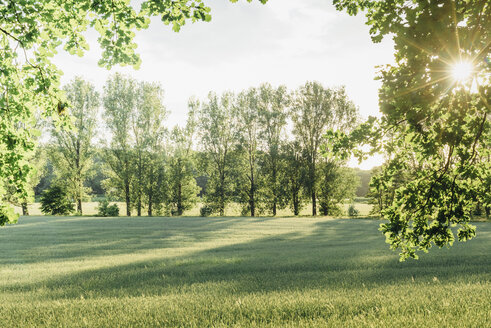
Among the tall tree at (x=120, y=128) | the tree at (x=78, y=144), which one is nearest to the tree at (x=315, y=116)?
the tall tree at (x=120, y=128)

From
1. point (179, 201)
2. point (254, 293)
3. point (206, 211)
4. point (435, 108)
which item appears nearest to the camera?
point (435, 108)

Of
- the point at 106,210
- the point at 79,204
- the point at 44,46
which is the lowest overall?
the point at 106,210

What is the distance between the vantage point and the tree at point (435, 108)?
11.7ft

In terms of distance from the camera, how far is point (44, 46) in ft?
21.8

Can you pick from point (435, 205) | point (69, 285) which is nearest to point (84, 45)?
point (69, 285)

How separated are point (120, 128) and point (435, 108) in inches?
1957

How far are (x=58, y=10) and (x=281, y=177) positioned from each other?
46.0 meters

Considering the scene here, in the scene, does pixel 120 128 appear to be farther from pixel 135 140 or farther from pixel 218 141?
pixel 218 141

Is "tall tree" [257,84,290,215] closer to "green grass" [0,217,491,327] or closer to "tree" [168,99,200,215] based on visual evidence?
"tree" [168,99,200,215]

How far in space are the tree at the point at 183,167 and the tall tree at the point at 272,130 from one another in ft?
35.8

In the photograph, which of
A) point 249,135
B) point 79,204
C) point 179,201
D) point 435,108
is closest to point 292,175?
point 249,135

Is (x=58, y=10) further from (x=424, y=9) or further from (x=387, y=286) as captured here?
(x=387, y=286)

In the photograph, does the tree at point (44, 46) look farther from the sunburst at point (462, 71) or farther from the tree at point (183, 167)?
the tree at point (183, 167)

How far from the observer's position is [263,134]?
1991 inches
